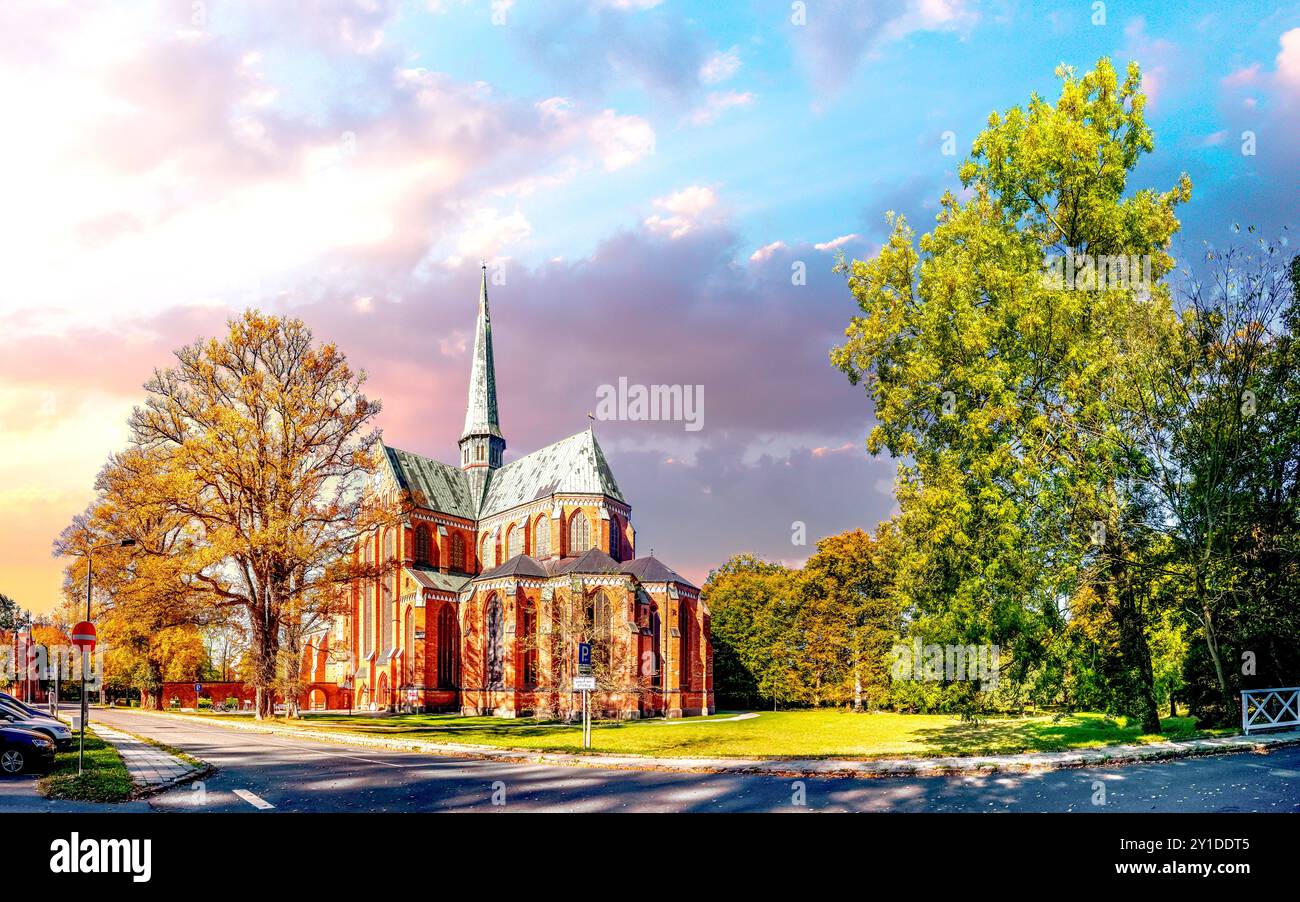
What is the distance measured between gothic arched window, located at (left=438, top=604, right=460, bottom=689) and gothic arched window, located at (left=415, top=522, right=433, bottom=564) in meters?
4.37

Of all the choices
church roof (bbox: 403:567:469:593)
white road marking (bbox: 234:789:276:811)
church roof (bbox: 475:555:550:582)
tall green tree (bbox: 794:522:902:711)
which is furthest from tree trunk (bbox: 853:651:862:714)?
white road marking (bbox: 234:789:276:811)

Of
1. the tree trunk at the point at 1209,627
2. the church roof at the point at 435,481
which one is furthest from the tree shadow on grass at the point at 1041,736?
the church roof at the point at 435,481

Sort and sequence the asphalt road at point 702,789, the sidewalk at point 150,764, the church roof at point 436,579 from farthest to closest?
the church roof at point 436,579 → the sidewalk at point 150,764 → the asphalt road at point 702,789

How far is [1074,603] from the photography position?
22109mm

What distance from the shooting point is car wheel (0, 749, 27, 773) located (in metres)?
15.9

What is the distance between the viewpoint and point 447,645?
50.7m

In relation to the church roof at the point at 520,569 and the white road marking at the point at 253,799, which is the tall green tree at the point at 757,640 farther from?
the white road marking at the point at 253,799

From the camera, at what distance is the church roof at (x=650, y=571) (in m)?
45.8

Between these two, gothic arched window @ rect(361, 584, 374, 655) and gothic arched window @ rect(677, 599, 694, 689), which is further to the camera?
Result: gothic arched window @ rect(361, 584, 374, 655)

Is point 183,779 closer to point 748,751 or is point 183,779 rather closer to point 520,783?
point 520,783

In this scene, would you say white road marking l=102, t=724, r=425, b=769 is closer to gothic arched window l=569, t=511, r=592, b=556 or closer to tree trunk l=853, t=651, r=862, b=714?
gothic arched window l=569, t=511, r=592, b=556

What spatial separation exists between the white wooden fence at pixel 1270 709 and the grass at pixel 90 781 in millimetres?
24338

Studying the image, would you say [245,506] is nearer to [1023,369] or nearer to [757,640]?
[1023,369]
